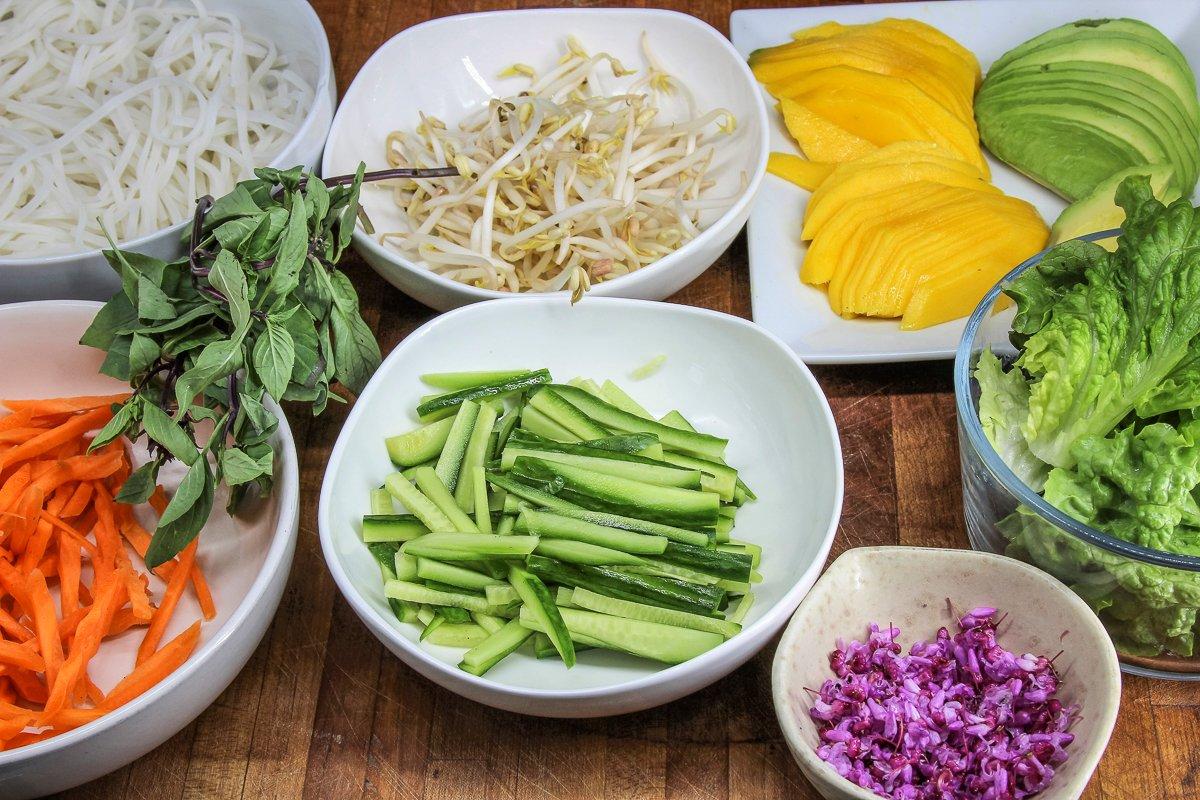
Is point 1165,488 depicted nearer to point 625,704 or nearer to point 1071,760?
point 1071,760

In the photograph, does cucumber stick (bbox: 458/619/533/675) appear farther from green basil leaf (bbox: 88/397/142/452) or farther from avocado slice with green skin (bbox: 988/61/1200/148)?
avocado slice with green skin (bbox: 988/61/1200/148)

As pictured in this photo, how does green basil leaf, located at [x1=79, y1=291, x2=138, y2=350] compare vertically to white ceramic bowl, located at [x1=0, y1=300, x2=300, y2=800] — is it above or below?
above

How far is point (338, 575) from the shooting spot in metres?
1.99

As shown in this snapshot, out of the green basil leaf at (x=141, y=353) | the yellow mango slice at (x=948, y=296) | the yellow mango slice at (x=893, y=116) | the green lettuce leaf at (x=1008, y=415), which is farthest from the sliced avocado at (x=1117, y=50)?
the green basil leaf at (x=141, y=353)

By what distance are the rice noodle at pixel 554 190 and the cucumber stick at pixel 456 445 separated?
0.36 m

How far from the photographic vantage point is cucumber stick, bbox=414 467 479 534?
210 cm

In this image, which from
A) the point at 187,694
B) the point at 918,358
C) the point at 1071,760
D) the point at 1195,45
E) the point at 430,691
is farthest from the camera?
the point at 1195,45

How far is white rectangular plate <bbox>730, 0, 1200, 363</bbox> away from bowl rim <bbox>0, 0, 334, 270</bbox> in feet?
3.31

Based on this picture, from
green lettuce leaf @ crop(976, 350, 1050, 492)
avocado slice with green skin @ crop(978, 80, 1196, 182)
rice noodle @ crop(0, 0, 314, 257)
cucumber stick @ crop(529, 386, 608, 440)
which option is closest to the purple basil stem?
green lettuce leaf @ crop(976, 350, 1050, 492)

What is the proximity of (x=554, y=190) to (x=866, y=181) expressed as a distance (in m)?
0.69

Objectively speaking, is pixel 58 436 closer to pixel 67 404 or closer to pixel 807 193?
pixel 67 404

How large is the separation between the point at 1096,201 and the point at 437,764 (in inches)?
68.7

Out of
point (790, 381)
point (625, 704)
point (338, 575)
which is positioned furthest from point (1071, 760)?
point (338, 575)

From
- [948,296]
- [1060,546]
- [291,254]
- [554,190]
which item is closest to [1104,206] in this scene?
[948,296]
